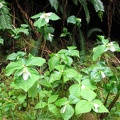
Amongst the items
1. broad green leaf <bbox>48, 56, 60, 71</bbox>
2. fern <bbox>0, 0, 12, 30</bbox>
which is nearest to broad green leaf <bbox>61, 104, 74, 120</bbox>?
broad green leaf <bbox>48, 56, 60, 71</bbox>

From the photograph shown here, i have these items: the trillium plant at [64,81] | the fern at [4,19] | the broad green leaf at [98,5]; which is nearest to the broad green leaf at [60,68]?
the trillium plant at [64,81]

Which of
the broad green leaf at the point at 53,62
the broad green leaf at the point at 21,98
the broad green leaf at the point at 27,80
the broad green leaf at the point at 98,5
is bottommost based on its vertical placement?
the broad green leaf at the point at 21,98

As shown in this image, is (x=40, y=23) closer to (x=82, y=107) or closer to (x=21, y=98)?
(x=21, y=98)

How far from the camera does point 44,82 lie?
197 cm

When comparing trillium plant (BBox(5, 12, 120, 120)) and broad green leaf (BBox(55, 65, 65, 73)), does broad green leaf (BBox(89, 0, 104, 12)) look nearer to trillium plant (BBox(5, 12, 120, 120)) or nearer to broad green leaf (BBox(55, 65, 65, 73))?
trillium plant (BBox(5, 12, 120, 120))

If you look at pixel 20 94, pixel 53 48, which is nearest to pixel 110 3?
pixel 53 48

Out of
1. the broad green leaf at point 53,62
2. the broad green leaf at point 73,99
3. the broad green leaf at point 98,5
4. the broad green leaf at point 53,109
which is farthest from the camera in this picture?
the broad green leaf at point 98,5

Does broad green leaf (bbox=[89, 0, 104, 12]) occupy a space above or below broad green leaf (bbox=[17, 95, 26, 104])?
above

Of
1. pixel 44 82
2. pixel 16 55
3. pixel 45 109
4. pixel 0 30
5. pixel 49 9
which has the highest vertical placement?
pixel 49 9

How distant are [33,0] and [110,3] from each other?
106 cm

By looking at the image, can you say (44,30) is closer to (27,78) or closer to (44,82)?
(44,82)

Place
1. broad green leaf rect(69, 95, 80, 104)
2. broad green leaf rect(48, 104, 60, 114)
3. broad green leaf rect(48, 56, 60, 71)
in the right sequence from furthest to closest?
broad green leaf rect(48, 56, 60, 71) < broad green leaf rect(48, 104, 60, 114) < broad green leaf rect(69, 95, 80, 104)

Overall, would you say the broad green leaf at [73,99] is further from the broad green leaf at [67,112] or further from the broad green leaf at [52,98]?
the broad green leaf at [52,98]

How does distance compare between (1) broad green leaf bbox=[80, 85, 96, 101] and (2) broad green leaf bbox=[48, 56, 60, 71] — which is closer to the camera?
(1) broad green leaf bbox=[80, 85, 96, 101]
